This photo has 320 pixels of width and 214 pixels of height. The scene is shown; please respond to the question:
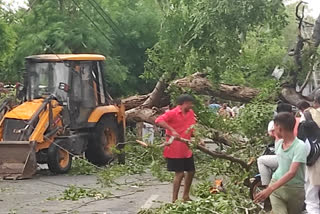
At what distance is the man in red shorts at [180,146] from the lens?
10.7 m

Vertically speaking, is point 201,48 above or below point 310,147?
above

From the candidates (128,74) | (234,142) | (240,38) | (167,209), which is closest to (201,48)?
(240,38)

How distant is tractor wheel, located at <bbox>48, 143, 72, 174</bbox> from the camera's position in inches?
621

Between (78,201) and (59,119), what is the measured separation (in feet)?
15.6

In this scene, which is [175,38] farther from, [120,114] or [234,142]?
[120,114]

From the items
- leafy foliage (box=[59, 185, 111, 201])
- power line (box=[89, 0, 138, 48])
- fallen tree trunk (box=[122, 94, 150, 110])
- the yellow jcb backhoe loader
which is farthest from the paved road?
power line (box=[89, 0, 138, 48])

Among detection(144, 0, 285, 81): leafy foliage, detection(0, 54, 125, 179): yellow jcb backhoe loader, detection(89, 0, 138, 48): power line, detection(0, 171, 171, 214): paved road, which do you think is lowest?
detection(0, 171, 171, 214): paved road

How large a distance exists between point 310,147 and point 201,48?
6.48 meters

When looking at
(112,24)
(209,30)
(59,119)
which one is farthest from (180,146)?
(112,24)

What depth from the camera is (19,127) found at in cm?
1571

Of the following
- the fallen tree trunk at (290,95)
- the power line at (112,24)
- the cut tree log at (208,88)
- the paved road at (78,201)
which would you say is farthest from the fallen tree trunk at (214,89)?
the power line at (112,24)

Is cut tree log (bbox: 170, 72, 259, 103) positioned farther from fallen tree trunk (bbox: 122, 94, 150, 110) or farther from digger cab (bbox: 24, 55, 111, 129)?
fallen tree trunk (bbox: 122, 94, 150, 110)

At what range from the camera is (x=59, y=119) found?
16438 mm

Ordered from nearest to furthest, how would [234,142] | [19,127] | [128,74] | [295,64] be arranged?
[234,142], [295,64], [19,127], [128,74]
